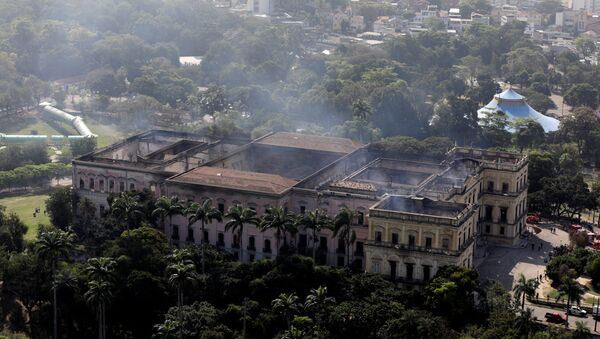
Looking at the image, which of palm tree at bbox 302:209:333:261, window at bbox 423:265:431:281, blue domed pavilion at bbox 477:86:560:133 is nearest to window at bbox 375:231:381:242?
palm tree at bbox 302:209:333:261

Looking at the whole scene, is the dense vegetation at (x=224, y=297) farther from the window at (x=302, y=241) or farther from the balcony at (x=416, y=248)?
the window at (x=302, y=241)

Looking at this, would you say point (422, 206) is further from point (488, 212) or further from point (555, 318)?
point (488, 212)

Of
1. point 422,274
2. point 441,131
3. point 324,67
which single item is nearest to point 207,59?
point 324,67

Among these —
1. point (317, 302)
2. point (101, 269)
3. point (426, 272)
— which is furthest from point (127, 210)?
point (426, 272)

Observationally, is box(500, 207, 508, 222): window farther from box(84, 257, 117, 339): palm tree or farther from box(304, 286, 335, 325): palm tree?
box(84, 257, 117, 339): palm tree

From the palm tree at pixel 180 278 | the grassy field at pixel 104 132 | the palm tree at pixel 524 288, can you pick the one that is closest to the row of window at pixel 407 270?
the palm tree at pixel 524 288

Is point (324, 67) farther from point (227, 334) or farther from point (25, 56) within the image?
point (227, 334)
